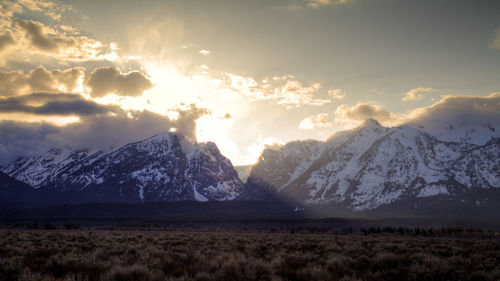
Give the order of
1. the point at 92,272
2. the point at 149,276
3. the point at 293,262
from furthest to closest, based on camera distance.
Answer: the point at 293,262 < the point at 92,272 < the point at 149,276

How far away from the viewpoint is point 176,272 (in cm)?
1455

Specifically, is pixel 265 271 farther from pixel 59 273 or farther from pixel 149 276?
pixel 59 273

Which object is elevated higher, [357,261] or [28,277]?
[28,277]

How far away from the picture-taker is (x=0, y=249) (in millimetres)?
22188

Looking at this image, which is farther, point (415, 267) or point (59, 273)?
point (415, 267)

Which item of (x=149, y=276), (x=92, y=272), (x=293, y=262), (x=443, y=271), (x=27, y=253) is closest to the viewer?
(x=149, y=276)

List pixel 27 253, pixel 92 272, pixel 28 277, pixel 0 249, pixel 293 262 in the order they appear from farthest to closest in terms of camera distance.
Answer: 1. pixel 0 249
2. pixel 27 253
3. pixel 293 262
4. pixel 92 272
5. pixel 28 277

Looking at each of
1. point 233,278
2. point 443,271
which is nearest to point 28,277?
point 233,278

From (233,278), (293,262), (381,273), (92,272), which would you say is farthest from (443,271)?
(92,272)

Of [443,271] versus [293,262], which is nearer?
[443,271]

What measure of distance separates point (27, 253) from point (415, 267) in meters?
20.9

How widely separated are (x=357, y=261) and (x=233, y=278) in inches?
332

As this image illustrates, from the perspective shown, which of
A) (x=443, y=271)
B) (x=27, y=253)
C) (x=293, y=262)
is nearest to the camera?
(x=443, y=271)

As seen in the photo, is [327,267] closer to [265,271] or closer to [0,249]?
[265,271]
